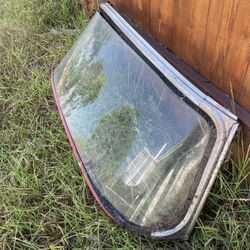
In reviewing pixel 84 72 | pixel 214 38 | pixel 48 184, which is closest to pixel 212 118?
pixel 214 38

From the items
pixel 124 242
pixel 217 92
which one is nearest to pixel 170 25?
pixel 217 92

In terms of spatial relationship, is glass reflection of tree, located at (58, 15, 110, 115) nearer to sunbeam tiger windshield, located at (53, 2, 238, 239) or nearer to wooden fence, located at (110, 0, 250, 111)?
sunbeam tiger windshield, located at (53, 2, 238, 239)

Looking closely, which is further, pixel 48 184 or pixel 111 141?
pixel 48 184

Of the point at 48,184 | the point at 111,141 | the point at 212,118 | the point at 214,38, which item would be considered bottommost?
the point at 48,184

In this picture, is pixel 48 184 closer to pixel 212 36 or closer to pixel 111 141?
pixel 111 141

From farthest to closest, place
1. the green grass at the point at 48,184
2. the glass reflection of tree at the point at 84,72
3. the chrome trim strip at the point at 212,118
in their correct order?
the glass reflection of tree at the point at 84,72 < the green grass at the point at 48,184 < the chrome trim strip at the point at 212,118

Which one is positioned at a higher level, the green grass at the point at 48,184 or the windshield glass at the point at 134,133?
the windshield glass at the point at 134,133

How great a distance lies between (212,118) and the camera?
4.91 ft

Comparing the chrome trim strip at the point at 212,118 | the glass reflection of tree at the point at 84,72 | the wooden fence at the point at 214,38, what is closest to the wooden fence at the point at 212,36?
the wooden fence at the point at 214,38

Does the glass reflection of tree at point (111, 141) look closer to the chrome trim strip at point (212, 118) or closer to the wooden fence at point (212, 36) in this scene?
the chrome trim strip at point (212, 118)

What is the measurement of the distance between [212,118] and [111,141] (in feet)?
2.02

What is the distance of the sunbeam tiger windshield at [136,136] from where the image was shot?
1611 mm

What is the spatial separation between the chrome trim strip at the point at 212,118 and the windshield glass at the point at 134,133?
0.04 meters

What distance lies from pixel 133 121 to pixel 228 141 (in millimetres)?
526
